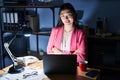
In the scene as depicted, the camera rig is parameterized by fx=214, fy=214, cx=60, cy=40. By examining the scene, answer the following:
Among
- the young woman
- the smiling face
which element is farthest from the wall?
the smiling face

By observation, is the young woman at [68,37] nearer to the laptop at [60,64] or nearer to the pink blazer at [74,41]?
the pink blazer at [74,41]

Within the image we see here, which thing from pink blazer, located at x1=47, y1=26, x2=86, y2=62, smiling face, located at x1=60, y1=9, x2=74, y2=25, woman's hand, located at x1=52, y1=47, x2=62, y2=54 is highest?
smiling face, located at x1=60, y1=9, x2=74, y2=25

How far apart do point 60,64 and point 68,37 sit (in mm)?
805

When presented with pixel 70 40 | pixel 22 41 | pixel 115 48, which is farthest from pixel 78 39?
pixel 22 41

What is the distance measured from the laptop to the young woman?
21.0 inches

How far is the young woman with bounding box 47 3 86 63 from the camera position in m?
2.52

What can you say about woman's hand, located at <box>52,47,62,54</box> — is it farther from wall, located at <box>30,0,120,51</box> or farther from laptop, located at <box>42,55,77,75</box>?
wall, located at <box>30,0,120,51</box>

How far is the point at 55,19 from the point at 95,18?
652mm

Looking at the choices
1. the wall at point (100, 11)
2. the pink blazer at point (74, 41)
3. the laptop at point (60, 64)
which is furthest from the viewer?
the wall at point (100, 11)

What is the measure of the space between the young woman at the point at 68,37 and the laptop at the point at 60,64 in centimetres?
53

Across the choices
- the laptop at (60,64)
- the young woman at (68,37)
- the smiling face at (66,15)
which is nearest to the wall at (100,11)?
the young woman at (68,37)

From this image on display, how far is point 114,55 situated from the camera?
301cm

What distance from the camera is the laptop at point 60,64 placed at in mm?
1860

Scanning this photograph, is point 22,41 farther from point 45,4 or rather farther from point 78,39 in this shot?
point 78,39
